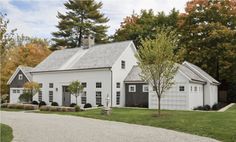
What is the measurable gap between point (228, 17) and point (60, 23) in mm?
28073

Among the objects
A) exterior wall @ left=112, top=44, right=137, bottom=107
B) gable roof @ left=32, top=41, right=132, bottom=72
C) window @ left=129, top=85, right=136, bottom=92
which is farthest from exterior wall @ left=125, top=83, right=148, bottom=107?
gable roof @ left=32, top=41, right=132, bottom=72

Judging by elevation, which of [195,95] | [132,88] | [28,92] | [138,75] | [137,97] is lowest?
[137,97]

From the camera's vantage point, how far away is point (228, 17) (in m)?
41.0

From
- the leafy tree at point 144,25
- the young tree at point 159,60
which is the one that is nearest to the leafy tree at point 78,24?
the leafy tree at point 144,25

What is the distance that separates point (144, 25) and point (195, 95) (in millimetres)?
20156

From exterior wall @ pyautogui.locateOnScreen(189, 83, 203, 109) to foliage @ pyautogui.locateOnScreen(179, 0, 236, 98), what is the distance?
9.07 metres

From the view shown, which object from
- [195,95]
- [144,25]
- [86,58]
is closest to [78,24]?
[144,25]

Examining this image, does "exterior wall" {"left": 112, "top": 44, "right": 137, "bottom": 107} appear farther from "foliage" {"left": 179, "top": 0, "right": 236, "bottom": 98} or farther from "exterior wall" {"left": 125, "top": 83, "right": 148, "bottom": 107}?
"foliage" {"left": 179, "top": 0, "right": 236, "bottom": 98}

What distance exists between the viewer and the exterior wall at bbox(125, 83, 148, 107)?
32.9 meters

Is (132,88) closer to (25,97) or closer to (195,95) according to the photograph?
(195,95)

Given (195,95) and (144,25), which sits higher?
(144,25)

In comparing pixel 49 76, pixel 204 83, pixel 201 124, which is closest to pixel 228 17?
pixel 204 83

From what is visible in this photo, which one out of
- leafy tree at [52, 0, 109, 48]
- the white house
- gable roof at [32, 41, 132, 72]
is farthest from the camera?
leafy tree at [52, 0, 109, 48]

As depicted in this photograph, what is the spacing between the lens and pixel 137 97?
1315 inches
